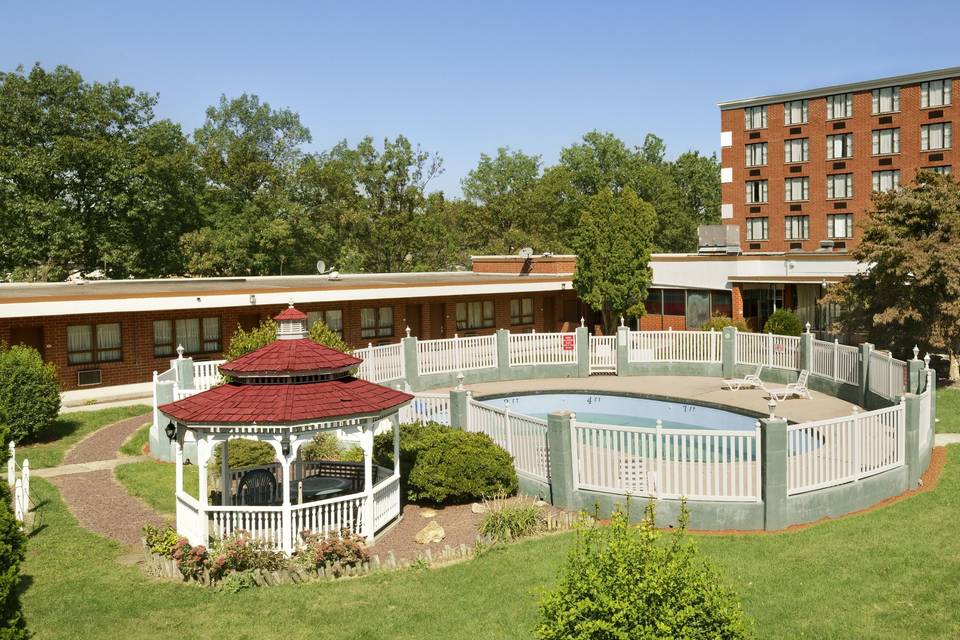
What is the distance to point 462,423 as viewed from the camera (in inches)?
717

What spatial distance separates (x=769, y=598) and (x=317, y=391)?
7324mm

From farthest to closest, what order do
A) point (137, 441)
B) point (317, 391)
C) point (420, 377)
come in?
point (420, 377), point (137, 441), point (317, 391)

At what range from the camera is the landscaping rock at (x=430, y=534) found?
13.9 metres

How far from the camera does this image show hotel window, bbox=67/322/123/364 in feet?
97.5

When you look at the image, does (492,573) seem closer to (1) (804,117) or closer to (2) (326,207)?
(1) (804,117)

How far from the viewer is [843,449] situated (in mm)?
14625

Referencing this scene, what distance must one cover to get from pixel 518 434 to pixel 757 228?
155 feet

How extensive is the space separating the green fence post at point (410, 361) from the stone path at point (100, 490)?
8.87m

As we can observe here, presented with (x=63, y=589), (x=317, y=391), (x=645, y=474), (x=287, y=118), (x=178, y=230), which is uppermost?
(x=287, y=118)

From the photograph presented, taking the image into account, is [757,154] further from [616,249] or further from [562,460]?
[562,460]

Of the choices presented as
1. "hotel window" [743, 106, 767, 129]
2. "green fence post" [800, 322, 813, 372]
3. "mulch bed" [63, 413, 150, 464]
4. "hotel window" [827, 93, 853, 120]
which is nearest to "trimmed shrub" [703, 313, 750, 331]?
"green fence post" [800, 322, 813, 372]

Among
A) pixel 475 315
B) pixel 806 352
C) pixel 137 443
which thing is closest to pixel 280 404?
pixel 137 443

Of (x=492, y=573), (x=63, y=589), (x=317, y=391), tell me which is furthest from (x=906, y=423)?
(x=63, y=589)

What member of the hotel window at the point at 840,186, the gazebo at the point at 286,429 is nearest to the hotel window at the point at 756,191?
the hotel window at the point at 840,186
